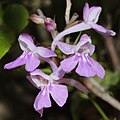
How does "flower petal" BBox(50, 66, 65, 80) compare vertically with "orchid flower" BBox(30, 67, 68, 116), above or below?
above

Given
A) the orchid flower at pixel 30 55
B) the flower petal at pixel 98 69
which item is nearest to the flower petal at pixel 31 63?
the orchid flower at pixel 30 55

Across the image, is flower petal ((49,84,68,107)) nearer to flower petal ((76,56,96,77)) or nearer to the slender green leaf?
flower petal ((76,56,96,77))

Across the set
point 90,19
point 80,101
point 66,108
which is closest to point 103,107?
point 80,101

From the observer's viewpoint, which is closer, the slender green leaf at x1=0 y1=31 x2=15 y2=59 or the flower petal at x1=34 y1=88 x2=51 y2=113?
the flower petal at x1=34 y1=88 x2=51 y2=113

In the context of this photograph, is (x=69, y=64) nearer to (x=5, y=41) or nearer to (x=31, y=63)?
(x=31, y=63)

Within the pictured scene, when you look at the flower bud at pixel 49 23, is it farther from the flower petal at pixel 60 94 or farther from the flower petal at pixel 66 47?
the flower petal at pixel 60 94

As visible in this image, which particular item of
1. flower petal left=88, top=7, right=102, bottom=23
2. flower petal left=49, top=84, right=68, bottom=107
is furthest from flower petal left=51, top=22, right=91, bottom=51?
flower petal left=49, top=84, right=68, bottom=107

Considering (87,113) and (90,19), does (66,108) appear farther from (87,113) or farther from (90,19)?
(90,19)
